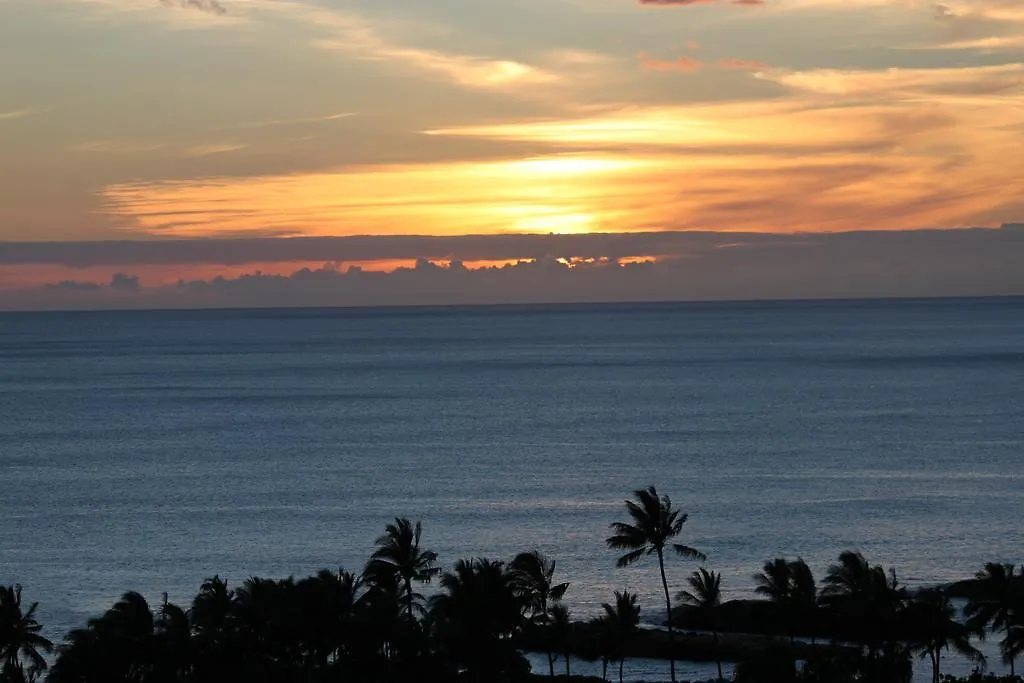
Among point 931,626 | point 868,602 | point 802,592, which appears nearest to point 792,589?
point 802,592

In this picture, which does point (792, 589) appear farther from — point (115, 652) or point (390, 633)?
point (115, 652)

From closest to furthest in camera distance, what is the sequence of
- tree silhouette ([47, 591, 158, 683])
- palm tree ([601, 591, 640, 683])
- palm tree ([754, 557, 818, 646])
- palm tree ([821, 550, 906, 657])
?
tree silhouette ([47, 591, 158, 683]), palm tree ([821, 550, 906, 657]), palm tree ([754, 557, 818, 646]), palm tree ([601, 591, 640, 683])

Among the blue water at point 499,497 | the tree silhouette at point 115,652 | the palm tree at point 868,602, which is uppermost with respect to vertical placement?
the blue water at point 499,497

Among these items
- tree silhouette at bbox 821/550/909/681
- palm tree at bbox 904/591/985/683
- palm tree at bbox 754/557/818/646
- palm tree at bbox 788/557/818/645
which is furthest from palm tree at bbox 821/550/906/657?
palm tree at bbox 754/557/818/646

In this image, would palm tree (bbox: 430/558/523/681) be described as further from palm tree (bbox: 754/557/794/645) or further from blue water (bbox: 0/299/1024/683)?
Result: blue water (bbox: 0/299/1024/683)

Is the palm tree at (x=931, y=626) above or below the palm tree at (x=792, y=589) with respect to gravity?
below

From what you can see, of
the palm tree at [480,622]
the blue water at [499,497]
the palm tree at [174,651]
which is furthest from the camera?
the blue water at [499,497]

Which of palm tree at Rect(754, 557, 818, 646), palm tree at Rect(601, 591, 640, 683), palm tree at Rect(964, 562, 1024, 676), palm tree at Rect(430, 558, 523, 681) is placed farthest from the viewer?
palm tree at Rect(601, 591, 640, 683)

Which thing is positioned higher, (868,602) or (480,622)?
(868,602)

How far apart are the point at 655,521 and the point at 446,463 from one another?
8924 centimetres

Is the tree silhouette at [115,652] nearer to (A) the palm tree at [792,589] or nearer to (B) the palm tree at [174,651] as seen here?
(B) the palm tree at [174,651]

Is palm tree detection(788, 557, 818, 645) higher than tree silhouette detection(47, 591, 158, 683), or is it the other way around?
palm tree detection(788, 557, 818, 645)

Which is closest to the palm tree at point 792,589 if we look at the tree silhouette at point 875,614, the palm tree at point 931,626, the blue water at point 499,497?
the tree silhouette at point 875,614

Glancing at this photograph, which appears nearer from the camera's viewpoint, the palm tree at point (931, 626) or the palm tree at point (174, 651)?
the palm tree at point (174, 651)
